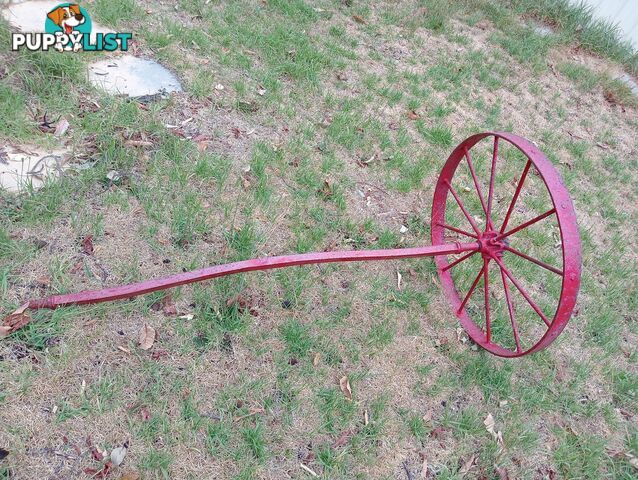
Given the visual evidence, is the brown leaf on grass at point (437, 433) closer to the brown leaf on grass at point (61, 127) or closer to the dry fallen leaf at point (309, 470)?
the dry fallen leaf at point (309, 470)

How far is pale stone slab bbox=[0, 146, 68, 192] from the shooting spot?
269 centimetres

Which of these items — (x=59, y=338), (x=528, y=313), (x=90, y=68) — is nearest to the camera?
(x=59, y=338)

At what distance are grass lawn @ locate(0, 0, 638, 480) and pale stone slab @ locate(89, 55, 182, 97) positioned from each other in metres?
0.10

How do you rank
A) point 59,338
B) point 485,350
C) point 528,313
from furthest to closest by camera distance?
point 528,313 → point 485,350 → point 59,338

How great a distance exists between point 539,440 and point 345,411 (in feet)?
3.25

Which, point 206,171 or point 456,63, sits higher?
point 456,63

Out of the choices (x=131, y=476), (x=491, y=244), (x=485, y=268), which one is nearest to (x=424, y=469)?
(x=485, y=268)

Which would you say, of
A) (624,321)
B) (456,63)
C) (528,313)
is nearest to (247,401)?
(528,313)

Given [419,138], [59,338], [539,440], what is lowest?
[59,338]

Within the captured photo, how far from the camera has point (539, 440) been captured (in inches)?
99.0

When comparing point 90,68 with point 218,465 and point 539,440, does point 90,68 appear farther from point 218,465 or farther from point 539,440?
point 539,440

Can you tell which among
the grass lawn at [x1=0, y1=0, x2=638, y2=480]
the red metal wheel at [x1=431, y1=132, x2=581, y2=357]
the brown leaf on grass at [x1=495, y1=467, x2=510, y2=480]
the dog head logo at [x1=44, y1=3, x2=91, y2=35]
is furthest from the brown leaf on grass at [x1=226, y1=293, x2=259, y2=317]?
the dog head logo at [x1=44, y1=3, x2=91, y2=35]

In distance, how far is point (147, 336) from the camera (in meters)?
2.34

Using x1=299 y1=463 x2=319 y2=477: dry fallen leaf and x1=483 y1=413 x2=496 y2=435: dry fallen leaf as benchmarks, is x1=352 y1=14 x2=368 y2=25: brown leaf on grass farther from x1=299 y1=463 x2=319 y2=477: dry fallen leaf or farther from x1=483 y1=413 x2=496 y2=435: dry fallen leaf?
x1=299 y1=463 x2=319 y2=477: dry fallen leaf
